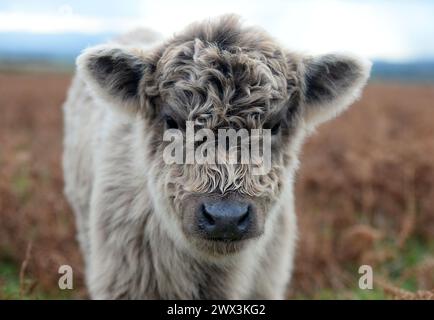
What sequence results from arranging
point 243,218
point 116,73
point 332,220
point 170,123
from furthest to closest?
1. point 332,220
2. point 116,73
3. point 170,123
4. point 243,218

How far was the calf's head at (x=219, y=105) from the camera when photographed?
4352 mm

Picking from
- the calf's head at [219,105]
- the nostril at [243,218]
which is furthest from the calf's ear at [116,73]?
the nostril at [243,218]

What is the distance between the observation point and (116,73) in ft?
16.5

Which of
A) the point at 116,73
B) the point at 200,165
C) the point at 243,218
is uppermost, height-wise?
the point at 116,73

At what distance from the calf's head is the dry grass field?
137 cm

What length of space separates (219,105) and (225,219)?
81 cm

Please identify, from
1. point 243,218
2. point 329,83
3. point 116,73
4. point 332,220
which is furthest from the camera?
point 332,220

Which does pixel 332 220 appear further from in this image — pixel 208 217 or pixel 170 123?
pixel 208 217

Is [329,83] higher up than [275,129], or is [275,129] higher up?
[329,83]

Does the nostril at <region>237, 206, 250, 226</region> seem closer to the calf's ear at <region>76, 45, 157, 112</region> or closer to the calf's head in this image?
the calf's head

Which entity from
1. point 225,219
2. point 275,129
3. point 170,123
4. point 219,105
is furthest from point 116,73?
point 225,219

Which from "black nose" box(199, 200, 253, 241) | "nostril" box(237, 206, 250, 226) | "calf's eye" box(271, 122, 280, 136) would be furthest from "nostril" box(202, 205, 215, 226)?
"calf's eye" box(271, 122, 280, 136)

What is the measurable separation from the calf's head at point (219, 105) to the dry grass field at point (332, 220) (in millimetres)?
1366

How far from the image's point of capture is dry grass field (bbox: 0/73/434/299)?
7.45 m
